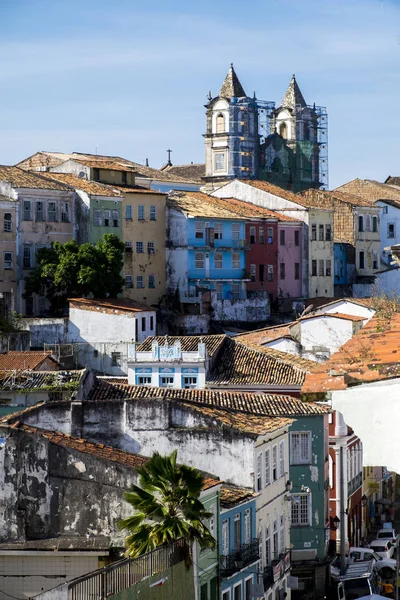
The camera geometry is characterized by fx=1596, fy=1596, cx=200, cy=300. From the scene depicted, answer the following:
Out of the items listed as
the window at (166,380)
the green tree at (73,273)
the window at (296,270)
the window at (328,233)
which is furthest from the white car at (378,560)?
the window at (328,233)

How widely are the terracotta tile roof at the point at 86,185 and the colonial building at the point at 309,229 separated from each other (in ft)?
49.0

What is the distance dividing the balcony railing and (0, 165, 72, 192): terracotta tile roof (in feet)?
93.7

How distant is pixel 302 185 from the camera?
397 feet

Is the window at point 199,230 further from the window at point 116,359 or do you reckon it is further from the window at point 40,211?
the window at point 116,359

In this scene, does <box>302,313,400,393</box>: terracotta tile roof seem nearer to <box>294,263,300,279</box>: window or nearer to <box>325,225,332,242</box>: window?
<box>294,263,300,279</box>: window

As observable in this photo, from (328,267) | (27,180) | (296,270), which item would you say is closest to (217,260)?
(296,270)

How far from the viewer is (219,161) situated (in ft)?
390

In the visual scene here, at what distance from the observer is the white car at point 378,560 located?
47656mm

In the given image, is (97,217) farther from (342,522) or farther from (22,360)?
(342,522)

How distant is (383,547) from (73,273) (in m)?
27.2

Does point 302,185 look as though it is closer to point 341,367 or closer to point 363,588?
point 363,588

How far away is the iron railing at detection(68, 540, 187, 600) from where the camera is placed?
20.0 metres

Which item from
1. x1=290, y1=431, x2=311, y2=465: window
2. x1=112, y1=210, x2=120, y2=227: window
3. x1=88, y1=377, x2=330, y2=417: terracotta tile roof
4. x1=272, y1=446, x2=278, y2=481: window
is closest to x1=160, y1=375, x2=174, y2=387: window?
x1=290, y1=431, x2=311, y2=465: window

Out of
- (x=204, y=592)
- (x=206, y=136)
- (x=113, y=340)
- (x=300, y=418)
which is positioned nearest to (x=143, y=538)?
(x=204, y=592)
